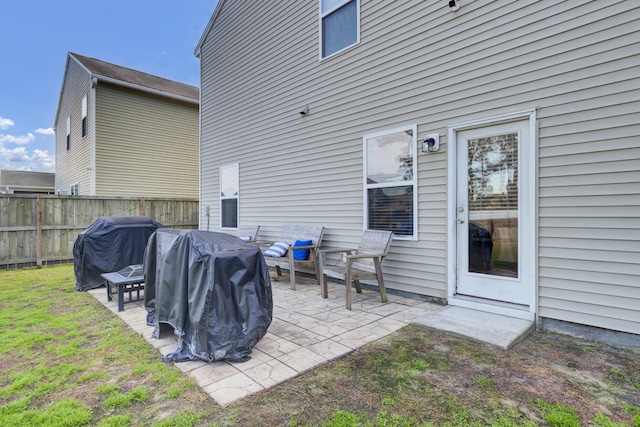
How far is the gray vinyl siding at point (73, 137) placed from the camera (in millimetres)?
11281

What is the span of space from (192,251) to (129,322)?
5.27ft

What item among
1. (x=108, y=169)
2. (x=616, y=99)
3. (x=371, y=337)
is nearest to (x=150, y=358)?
(x=371, y=337)

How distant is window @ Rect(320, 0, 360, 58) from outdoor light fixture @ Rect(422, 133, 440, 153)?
6.65ft

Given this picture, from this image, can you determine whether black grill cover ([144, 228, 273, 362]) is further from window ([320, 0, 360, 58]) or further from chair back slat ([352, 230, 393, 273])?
window ([320, 0, 360, 58])

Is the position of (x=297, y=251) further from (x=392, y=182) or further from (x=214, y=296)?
(x=214, y=296)

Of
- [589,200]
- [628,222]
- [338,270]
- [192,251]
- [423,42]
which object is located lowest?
[338,270]

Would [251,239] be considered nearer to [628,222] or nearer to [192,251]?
[192,251]

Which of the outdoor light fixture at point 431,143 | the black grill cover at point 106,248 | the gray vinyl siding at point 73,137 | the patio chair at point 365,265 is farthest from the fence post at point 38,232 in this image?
the outdoor light fixture at point 431,143

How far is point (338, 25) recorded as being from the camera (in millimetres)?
5277

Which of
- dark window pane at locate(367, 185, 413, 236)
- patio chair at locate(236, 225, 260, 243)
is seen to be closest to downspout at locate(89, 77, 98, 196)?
patio chair at locate(236, 225, 260, 243)

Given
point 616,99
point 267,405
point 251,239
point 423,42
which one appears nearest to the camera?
point 267,405

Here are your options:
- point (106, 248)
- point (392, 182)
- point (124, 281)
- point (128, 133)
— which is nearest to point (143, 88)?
point (128, 133)

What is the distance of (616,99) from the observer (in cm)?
284

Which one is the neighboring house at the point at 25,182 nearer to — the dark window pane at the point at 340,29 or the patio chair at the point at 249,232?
the patio chair at the point at 249,232
